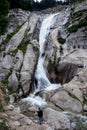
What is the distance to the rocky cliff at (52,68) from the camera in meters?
20.5

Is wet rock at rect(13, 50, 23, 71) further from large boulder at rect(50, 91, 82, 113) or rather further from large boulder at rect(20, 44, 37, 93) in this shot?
large boulder at rect(50, 91, 82, 113)

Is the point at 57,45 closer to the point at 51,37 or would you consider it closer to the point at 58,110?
the point at 51,37

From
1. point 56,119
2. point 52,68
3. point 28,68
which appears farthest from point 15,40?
point 56,119

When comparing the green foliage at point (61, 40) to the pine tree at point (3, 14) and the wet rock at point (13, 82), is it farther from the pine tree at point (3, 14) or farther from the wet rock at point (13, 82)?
the wet rock at point (13, 82)

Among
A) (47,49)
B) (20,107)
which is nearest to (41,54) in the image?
(47,49)

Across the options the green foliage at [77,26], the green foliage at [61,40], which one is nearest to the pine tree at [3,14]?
the green foliage at [61,40]

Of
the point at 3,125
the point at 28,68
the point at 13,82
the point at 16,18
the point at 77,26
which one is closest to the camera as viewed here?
the point at 3,125

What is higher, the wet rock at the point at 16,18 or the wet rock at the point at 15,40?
the wet rock at the point at 16,18

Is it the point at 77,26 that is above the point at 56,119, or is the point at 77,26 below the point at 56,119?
above

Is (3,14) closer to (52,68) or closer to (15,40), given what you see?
(15,40)

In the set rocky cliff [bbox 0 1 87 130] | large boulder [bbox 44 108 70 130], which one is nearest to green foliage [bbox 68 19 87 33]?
rocky cliff [bbox 0 1 87 130]

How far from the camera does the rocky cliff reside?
67.2 ft

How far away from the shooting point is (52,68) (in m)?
29.6

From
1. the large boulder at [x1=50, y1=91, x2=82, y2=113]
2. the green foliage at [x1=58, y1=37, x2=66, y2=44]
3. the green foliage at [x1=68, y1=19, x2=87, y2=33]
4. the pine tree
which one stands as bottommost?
the large boulder at [x1=50, y1=91, x2=82, y2=113]
